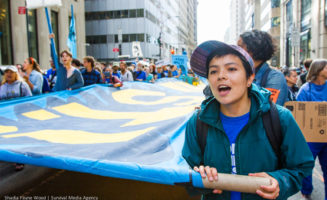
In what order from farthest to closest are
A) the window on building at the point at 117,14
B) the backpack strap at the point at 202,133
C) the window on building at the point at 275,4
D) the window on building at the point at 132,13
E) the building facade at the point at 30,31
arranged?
the window on building at the point at 117,14
the window on building at the point at 132,13
the window on building at the point at 275,4
the building facade at the point at 30,31
the backpack strap at the point at 202,133

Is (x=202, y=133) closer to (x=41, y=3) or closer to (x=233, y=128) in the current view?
(x=233, y=128)

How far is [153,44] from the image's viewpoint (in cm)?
5481

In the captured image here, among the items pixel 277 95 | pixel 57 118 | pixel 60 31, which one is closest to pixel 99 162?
pixel 277 95

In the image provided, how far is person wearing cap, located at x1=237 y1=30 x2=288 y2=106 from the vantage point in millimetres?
2877

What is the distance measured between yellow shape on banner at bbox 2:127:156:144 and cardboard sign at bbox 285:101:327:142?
6.05 feet

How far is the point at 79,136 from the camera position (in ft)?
12.1

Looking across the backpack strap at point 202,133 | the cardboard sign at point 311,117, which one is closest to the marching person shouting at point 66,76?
the cardboard sign at point 311,117

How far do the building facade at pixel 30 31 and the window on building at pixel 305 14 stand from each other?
23096 millimetres

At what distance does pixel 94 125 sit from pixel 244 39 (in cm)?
261

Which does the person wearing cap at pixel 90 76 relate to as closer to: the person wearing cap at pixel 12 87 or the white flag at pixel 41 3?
the white flag at pixel 41 3

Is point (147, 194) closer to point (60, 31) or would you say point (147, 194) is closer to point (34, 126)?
point (34, 126)

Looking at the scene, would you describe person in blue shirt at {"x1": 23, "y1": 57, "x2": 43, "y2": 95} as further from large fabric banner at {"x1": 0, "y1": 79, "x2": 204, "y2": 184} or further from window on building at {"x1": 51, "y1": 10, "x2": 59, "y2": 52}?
window on building at {"x1": 51, "y1": 10, "x2": 59, "y2": 52}

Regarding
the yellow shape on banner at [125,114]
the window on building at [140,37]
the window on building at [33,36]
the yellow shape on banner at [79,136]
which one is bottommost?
the yellow shape on banner at [79,136]

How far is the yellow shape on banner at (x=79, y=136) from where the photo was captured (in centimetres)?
341
